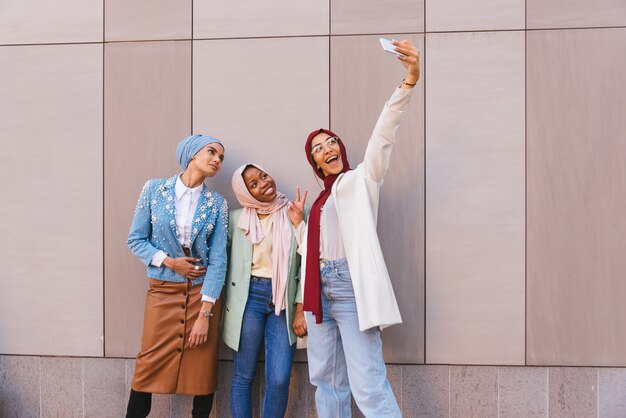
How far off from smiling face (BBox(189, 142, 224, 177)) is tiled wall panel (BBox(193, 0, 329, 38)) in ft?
3.02

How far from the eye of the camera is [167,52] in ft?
13.0

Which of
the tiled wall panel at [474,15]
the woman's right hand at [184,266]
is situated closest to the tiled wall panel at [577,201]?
the tiled wall panel at [474,15]

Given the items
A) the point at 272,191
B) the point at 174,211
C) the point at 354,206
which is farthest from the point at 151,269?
the point at 354,206

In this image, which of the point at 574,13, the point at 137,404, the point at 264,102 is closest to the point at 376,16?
the point at 264,102

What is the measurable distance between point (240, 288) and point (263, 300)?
6.8 inches

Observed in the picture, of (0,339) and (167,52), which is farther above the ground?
(167,52)

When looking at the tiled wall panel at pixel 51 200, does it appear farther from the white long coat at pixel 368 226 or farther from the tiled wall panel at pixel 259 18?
the white long coat at pixel 368 226

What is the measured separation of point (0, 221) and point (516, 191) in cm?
399

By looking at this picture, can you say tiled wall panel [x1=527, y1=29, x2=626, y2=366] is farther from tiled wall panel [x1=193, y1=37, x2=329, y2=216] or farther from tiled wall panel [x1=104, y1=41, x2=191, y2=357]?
tiled wall panel [x1=104, y1=41, x2=191, y2=357]

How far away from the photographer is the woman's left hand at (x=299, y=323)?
3389 millimetres

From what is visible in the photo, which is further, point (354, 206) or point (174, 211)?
point (174, 211)

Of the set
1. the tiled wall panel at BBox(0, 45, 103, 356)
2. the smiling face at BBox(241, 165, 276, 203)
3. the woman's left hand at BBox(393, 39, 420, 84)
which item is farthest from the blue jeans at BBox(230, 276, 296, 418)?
the woman's left hand at BBox(393, 39, 420, 84)

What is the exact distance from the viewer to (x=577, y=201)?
12.2ft

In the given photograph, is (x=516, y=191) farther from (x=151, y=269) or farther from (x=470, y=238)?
(x=151, y=269)
